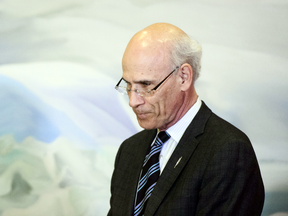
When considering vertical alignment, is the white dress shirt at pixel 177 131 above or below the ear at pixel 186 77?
below

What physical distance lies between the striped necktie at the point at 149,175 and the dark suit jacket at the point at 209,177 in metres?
0.06

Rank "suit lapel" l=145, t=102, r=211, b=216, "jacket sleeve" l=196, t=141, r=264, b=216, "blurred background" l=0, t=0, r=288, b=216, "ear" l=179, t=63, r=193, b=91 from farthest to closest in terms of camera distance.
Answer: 1. "blurred background" l=0, t=0, r=288, b=216
2. "ear" l=179, t=63, r=193, b=91
3. "suit lapel" l=145, t=102, r=211, b=216
4. "jacket sleeve" l=196, t=141, r=264, b=216

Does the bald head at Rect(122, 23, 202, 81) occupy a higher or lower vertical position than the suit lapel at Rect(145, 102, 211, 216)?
higher

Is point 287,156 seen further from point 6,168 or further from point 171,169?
point 6,168

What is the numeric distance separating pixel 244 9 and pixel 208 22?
30cm

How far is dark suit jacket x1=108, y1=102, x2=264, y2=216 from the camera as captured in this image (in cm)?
150

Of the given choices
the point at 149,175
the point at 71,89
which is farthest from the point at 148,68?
the point at 71,89

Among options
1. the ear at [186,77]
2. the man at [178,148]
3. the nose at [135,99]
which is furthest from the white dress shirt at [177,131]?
the nose at [135,99]

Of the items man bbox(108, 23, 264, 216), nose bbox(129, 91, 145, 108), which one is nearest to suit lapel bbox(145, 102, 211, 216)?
man bbox(108, 23, 264, 216)

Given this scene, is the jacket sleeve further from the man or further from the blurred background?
the blurred background

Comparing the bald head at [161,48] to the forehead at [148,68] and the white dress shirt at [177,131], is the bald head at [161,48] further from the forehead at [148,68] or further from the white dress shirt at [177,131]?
the white dress shirt at [177,131]

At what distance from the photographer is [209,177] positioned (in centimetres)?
155

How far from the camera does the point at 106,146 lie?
9.86 ft

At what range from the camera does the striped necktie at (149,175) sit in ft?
5.96
